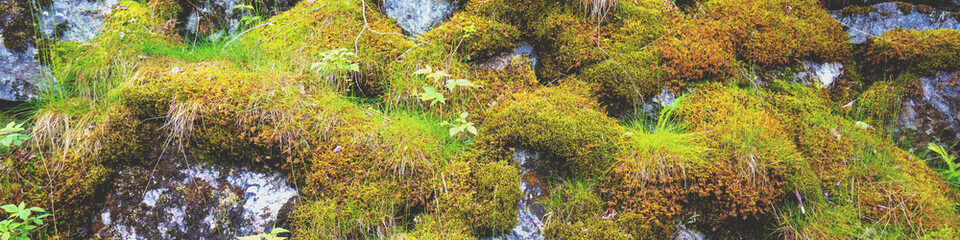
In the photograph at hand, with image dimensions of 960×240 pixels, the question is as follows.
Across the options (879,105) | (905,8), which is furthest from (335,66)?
(905,8)

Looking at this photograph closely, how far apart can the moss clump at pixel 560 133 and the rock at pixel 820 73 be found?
7.36 ft

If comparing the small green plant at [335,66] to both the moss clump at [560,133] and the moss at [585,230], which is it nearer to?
the moss clump at [560,133]

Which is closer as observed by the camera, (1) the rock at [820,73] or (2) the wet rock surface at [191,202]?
(2) the wet rock surface at [191,202]

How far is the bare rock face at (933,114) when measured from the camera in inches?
164

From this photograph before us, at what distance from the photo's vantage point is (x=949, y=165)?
12.9 ft

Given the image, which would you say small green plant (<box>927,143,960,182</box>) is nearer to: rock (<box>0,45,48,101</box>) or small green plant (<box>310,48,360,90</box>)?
small green plant (<box>310,48,360,90</box>)

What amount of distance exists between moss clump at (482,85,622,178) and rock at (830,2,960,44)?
316 cm

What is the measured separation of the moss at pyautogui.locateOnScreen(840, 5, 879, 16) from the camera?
187 inches

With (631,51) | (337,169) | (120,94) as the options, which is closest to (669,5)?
(631,51)

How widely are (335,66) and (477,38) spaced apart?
1440 mm

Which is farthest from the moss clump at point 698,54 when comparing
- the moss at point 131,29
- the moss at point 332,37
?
the moss at point 131,29

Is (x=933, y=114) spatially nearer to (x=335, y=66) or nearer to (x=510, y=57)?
(x=510, y=57)

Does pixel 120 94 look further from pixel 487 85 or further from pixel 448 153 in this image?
pixel 487 85

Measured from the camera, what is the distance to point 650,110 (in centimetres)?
421
